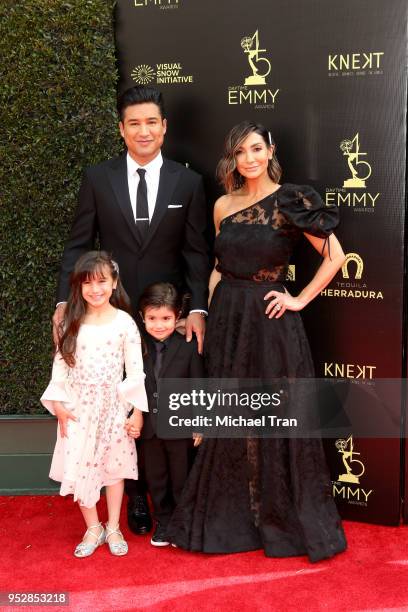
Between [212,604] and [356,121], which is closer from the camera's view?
[212,604]

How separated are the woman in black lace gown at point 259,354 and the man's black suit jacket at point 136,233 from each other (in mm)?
147

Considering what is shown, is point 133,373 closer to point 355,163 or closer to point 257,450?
point 257,450

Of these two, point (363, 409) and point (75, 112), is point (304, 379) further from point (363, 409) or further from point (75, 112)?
point (75, 112)

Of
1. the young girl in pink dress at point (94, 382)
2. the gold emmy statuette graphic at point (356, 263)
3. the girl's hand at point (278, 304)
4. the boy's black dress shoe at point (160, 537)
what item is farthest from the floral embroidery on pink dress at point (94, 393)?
the gold emmy statuette graphic at point (356, 263)

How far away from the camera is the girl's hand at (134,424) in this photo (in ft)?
10.8

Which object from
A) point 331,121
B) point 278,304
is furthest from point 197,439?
point 331,121

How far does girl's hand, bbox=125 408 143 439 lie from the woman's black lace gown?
1.07 ft

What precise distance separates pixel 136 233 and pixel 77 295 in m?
0.44

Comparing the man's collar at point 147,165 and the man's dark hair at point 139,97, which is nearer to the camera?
the man's dark hair at point 139,97

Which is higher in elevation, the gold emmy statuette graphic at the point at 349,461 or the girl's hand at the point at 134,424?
the girl's hand at the point at 134,424

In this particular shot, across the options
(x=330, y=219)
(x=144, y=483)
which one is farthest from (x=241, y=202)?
(x=144, y=483)

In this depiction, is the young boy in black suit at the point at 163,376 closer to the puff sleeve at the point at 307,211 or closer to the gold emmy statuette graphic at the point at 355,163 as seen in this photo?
the puff sleeve at the point at 307,211

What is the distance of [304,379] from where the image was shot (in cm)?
335

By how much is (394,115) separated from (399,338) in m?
1.07
